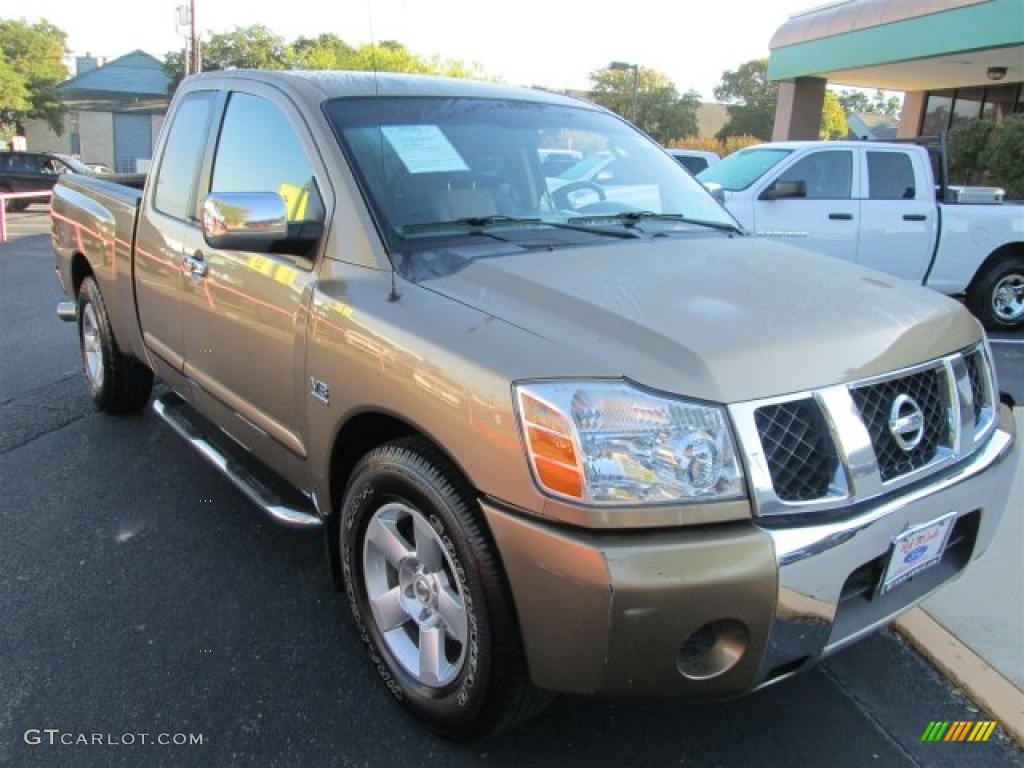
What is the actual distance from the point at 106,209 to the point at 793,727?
4.28 meters

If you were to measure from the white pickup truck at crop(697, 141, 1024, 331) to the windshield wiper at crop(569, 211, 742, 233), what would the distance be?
4.75 m

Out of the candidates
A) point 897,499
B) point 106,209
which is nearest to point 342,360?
point 897,499

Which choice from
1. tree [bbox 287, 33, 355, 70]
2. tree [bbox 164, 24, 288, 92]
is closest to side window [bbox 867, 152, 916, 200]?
tree [bbox 287, 33, 355, 70]

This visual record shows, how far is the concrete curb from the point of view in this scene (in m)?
2.65

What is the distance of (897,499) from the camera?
2148mm

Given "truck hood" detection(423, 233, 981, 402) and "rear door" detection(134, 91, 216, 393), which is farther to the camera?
"rear door" detection(134, 91, 216, 393)

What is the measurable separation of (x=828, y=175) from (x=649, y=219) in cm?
587

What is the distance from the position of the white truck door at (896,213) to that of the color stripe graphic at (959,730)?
647 cm

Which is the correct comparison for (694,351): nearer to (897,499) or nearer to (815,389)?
(815,389)

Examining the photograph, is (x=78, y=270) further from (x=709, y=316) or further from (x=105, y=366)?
(x=709, y=316)

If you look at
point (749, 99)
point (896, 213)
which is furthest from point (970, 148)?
point (749, 99)

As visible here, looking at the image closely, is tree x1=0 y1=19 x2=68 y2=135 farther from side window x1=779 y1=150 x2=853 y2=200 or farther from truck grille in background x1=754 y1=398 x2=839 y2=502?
truck grille in background x1=754 y1=398 x2=839 y2=502

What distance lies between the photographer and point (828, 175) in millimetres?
8352

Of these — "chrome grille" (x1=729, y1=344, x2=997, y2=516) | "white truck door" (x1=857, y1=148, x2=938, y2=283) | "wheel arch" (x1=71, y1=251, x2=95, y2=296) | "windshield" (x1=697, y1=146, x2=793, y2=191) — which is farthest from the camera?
"white truck door" (x1=857, y1=148, x2=938, y2=283)
